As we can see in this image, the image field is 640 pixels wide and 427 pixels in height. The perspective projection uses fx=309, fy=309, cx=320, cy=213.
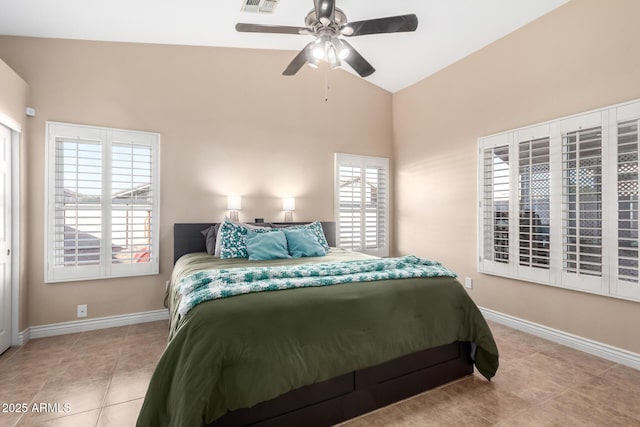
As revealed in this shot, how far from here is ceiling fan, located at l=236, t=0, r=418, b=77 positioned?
225 centimetres

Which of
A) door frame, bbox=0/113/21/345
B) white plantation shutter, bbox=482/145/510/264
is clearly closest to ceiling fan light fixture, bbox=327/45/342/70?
white plantation shutter, bbox=482/145/510/264

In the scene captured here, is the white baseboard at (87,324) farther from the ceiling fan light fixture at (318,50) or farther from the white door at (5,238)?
the ceiling fan light fixture at (318,50)

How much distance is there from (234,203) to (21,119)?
2166 millimetres

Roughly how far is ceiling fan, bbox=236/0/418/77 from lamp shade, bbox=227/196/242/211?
1.98m

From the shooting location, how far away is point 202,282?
1.91 m

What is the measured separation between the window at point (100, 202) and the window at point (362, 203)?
8.24ft

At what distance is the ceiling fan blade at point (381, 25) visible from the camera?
2268 mm

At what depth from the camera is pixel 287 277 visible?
2090mm

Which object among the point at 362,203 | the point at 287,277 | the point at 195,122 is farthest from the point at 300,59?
the point at 362,203

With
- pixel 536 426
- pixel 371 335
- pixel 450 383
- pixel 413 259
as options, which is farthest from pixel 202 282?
pixel 536 426

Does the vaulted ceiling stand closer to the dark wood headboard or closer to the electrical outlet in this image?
the dark wood headboard

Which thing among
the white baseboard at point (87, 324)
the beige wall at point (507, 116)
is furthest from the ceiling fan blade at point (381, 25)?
the white baseboard at point (87, 324)

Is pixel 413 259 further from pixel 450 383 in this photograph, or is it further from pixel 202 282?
pixel 202 282

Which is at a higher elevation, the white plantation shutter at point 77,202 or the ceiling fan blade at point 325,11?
the ceiling fan blade at point 325,11
